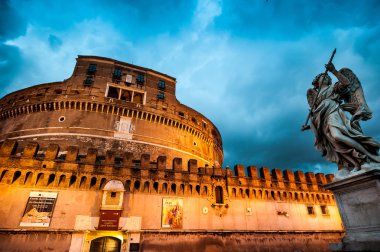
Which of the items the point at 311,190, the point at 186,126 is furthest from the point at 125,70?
the point at 311,190

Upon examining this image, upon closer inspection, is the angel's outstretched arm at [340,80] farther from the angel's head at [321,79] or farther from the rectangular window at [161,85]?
the rectangular window at [161,85]

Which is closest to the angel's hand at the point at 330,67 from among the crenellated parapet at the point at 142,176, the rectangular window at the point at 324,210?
the crenellated parapet at the point at 142,176

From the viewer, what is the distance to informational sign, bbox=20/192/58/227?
41.5 feet

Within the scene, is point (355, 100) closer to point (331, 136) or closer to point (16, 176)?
point (331, 136)

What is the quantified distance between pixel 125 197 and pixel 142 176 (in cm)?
171

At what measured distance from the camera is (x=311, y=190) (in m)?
19.5

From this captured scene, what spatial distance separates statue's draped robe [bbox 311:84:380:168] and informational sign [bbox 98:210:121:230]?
1262 cm

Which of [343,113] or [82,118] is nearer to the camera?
[343,113]

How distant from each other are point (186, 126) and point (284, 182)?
14.3 metres

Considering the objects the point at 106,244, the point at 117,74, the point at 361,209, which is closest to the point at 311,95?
the point at 361,209

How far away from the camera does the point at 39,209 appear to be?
13.0 m

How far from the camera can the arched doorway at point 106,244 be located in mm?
13859

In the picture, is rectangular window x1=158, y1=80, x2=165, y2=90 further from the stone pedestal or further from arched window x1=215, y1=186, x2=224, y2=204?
the stone pedestal

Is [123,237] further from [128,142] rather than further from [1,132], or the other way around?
[1,132]
